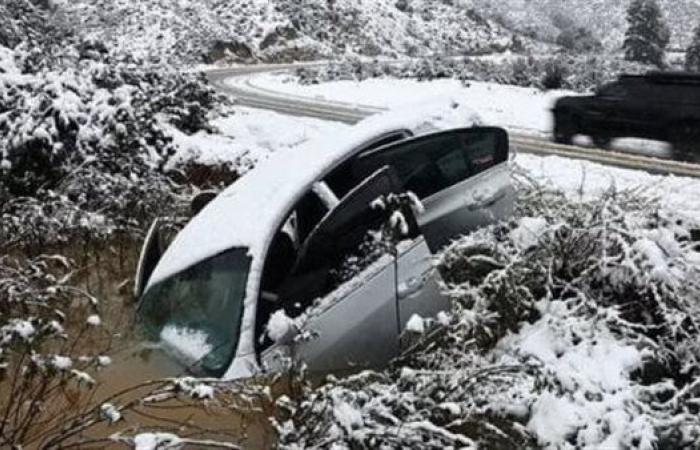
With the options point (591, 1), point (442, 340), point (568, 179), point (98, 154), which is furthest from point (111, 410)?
point (591, 1)

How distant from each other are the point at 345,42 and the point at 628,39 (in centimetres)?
1877

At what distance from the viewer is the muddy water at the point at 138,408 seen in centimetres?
450

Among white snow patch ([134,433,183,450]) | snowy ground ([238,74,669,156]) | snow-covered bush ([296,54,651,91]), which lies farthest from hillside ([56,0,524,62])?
white snow patch ([134,433,183,450])

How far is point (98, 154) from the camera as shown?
11125mm

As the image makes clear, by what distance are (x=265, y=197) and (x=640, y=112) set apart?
37.4ft

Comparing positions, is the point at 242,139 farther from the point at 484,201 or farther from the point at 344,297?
the point at 344,297

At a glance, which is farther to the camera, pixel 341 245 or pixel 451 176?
pixel 451 176

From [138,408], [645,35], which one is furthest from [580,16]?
[138,408]

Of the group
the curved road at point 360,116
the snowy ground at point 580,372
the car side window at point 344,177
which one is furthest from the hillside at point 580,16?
the snowy ground at point 580,372

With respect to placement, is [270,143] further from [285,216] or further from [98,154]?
[285,216]

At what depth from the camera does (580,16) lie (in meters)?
83.1

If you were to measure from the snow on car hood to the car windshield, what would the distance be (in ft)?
0.22

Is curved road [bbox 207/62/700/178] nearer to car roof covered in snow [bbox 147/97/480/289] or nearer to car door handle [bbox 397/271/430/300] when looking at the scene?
car roof covered in snow [bbox 147/97/480/289]

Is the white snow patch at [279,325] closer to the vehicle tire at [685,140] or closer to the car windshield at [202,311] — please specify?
the car windshield at [202,311]
